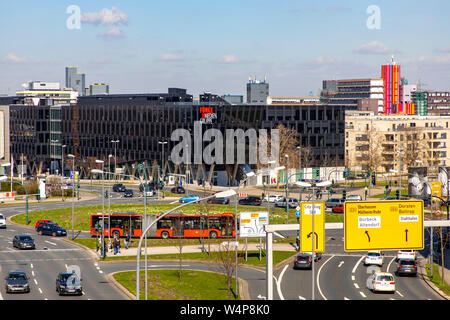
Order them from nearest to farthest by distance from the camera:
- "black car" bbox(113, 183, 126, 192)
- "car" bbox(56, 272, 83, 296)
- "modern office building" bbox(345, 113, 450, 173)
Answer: "car" bbox(56, 272, 83, 296), "black car" bbox(113, 183, 126, 192), "modern office building" bbox(345, 113, 450, 173)

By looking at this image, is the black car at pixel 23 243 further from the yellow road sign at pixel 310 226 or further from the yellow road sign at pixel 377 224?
the yellow road sign at pixel 377 224

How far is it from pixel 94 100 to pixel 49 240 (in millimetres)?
99333

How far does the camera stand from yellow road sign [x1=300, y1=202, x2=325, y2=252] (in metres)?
31.1

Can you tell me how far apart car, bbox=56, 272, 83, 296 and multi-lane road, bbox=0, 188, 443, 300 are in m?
0.48

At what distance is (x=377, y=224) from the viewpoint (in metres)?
28.9

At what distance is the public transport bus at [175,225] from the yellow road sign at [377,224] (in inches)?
2010

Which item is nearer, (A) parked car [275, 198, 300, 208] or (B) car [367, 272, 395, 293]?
(B) car [367, 272, 395, 293]

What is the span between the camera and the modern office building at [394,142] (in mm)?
169500

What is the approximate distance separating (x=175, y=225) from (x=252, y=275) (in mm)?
22720

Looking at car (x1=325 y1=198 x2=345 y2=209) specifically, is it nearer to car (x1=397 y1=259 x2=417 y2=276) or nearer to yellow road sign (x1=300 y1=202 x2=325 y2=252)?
car (x1=397 y1=259 x2=417 y2=276)

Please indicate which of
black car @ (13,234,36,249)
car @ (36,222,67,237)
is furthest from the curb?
car @ (36,222,67,237)

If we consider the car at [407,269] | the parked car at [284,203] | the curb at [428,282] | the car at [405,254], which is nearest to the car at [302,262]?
the car at [407,269]

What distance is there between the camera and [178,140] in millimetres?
151250
